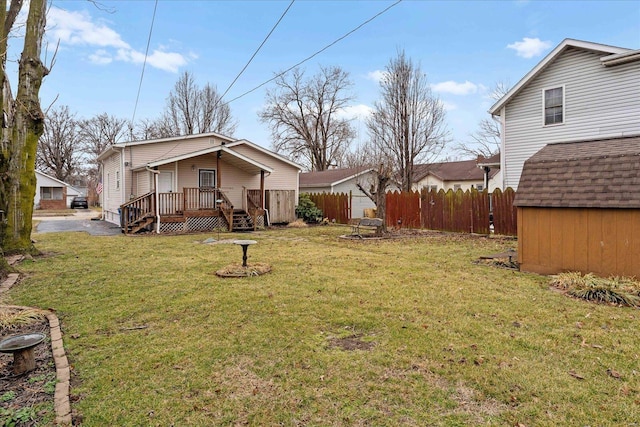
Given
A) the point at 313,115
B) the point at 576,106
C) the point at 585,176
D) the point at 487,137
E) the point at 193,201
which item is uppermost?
the point at 313,115

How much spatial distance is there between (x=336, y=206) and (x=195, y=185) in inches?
302

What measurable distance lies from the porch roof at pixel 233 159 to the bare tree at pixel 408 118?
23.4 ft

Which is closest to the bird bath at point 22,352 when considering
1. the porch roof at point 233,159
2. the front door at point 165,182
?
the porch roof at point 233,159

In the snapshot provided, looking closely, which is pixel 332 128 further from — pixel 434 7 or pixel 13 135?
pixel 13 135

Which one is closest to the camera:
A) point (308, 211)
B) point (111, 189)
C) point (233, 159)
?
point (233, 159)

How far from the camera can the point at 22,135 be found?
9.03 m

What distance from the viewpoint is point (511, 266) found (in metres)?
7.92

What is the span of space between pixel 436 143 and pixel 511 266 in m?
13.6

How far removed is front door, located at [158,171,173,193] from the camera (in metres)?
17.0

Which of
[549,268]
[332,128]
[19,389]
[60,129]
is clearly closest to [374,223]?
[549,268]

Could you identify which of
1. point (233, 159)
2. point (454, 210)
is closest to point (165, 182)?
point (233, 159)

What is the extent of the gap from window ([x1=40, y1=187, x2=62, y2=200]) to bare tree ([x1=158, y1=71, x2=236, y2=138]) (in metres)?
15.3

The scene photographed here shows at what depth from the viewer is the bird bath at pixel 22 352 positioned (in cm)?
325

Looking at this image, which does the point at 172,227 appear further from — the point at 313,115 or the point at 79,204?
the point at 79,204
